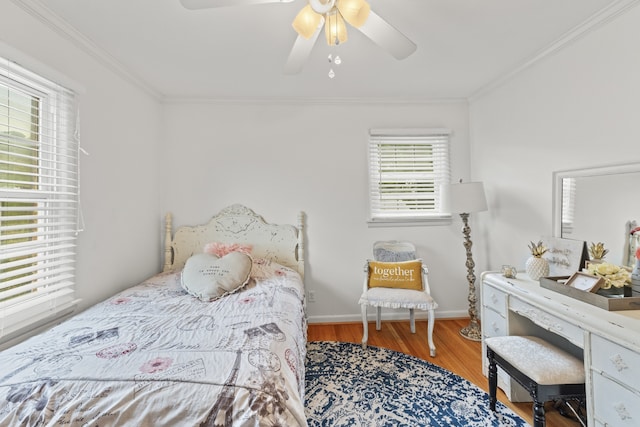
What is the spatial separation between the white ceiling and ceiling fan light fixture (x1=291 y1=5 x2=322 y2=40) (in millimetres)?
459

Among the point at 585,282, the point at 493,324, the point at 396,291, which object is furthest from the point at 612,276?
the point at 396,291

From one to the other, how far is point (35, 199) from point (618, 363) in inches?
124

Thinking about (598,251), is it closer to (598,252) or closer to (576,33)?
(598,252)

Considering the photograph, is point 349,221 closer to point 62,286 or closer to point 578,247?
point 578,247

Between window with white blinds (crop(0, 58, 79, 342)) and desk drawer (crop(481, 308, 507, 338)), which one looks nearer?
window with white blinds (crop(0, 58, 79, 342))

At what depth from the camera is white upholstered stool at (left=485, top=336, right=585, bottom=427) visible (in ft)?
4.73

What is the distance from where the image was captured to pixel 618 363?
1.24m

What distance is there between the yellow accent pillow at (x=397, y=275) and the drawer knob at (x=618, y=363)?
1.49 meters

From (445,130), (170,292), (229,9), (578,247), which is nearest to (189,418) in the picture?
(170,292)

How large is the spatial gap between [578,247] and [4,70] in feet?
11.5

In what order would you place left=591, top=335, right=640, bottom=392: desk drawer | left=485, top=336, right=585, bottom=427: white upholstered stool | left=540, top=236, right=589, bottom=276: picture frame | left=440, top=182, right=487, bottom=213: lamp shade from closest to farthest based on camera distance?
left=591, top=335, right=640, bottom=392: desk drawer, left=485, top=336, right=585, bottom=427: white upholstered stool, left=540, top=236, right=589, bottom=276: picture frame, left=440, top=182, right=487, bottom=213: lamp shade

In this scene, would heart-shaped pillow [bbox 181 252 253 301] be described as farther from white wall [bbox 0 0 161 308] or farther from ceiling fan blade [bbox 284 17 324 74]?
ceiling fan blade [bbox 284 17 324 74]

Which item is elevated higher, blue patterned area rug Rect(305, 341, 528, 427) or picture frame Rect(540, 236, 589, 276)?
picture frame Rect(540, 236, 589, 276)

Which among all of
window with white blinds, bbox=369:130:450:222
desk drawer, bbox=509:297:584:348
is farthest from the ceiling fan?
window with white blinds, bbox=369:130:450:222
